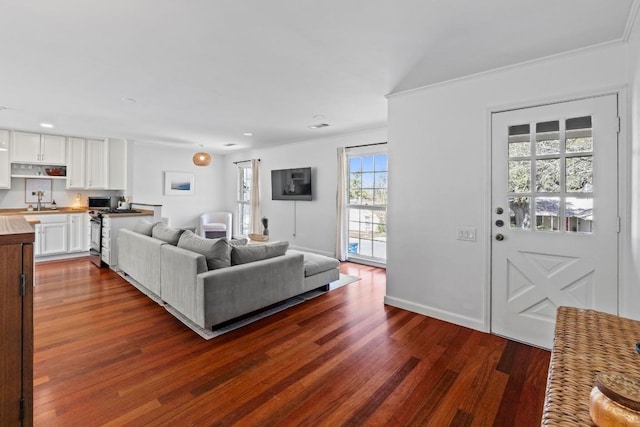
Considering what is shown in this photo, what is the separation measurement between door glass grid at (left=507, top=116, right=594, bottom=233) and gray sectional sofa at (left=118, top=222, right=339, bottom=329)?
223 cm

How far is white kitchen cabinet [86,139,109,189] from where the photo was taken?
6.09m

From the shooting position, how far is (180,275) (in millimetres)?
3025

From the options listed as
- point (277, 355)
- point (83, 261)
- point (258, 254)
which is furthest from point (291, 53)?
point (83, 261)

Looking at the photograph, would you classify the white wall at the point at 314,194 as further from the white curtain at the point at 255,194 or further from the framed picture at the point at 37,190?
the framed picture at the point at 37,190

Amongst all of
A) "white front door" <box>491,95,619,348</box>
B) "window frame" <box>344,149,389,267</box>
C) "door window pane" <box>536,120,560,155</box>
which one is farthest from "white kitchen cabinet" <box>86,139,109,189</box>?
"door window pane" <box>536,120,560,155</box>

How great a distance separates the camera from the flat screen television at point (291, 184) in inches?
247

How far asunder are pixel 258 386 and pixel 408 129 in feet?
9.06

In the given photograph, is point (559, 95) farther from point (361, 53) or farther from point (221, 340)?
point (221, 340)

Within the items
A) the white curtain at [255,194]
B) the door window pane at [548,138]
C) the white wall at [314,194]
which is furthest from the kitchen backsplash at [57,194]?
the door window pane at [548,138]

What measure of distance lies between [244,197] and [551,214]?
6.75 meters

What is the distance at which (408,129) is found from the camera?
10.8ft

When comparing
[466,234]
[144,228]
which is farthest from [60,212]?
[466,234]

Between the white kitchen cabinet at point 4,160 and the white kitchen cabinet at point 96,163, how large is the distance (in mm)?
1111

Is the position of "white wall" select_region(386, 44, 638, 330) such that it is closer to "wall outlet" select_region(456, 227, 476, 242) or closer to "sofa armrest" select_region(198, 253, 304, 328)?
"wall outlet" select_region(456, 227, 476, 242)
